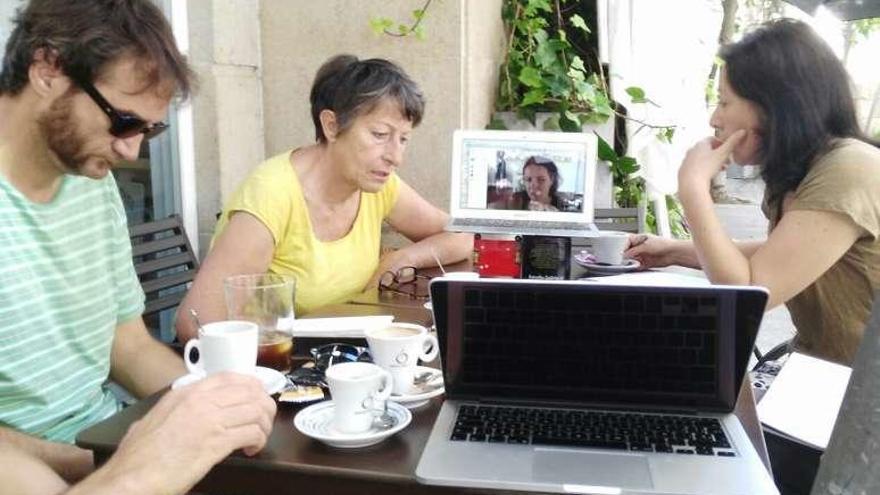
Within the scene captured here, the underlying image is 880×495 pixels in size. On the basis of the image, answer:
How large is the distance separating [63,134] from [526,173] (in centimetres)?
130

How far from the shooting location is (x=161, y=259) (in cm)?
282

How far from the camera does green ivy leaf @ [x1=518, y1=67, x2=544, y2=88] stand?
4.30 m

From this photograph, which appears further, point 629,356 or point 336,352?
point 336,352

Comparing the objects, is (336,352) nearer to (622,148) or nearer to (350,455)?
(350,455)

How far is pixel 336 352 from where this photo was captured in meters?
1.55

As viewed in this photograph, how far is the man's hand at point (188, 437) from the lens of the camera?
106 centimetres

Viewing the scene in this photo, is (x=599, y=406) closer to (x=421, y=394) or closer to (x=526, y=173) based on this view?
(x=421, y=394)

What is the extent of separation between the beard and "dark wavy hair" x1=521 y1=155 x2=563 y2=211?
1.24m

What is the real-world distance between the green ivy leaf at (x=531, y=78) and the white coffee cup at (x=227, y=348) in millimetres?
3251

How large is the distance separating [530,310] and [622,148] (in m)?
3.67

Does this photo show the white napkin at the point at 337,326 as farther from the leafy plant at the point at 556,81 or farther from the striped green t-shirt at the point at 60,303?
the leafy plant at the point at 556,81

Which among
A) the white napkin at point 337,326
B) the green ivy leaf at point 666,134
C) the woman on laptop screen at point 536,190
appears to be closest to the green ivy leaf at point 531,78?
the green ivy leaf at point 666,134

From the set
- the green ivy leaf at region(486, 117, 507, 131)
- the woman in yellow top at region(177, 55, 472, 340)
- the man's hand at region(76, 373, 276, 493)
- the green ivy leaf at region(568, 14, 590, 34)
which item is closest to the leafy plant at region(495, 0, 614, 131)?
the green ivy leaf at region(568, 14, 590, 34)

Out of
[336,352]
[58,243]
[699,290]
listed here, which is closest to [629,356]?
[699,290]
